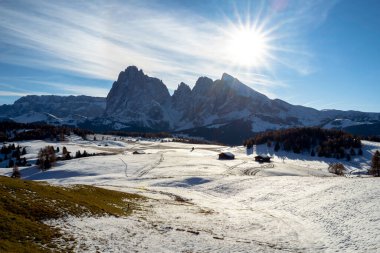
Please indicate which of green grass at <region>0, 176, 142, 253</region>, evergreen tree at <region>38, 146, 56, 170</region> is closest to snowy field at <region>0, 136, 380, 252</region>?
green grass at <region>0, 176, 142, 253</region>

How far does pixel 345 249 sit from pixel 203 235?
13.4 m

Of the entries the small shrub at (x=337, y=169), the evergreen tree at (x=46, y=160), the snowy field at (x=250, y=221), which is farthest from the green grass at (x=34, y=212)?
the small shrub at (x=337, y=169)

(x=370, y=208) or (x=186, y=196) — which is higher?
(x=370, y=208)

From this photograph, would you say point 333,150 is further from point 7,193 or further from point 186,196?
point 7,193

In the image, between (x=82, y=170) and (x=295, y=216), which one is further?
(x=82, y=170)

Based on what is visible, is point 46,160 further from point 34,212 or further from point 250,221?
point 34,212

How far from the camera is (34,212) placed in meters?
32.6

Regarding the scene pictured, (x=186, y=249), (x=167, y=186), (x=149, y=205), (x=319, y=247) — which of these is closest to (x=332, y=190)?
(x=319, y=247)

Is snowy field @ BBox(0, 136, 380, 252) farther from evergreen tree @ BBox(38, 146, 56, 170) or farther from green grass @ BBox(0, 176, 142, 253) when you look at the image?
evergreen tree @ BBox(38, 146, 56, 170)

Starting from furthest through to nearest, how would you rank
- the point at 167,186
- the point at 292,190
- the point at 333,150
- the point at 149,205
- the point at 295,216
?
the point at 333,150, the point at 167,186, the point at 292,190, the point at 149,205, the point at 295,216

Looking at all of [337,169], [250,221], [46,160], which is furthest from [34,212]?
[337,169]

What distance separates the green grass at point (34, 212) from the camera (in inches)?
995

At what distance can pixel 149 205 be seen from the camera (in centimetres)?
5488

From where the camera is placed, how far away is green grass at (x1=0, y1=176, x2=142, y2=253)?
2527 cm
